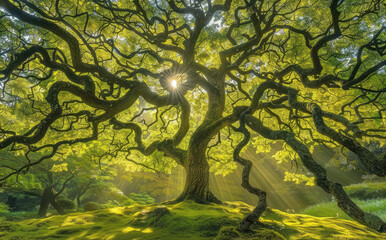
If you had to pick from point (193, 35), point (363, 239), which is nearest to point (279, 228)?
point (363, 239)

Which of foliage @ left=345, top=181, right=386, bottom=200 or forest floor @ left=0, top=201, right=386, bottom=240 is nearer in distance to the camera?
forest floor @ left=0, top=201, right=386, bottom=240

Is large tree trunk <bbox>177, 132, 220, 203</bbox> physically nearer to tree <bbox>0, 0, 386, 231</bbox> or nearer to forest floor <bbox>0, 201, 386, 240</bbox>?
tree <bbox>0, 0, 386, 231</bbox>

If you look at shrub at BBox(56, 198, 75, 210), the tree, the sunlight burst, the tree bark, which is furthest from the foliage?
shrub at BBox(56, 198, 75, 210)

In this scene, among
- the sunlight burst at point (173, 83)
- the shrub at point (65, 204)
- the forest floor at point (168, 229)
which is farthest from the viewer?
the shrub at point (65, 204)

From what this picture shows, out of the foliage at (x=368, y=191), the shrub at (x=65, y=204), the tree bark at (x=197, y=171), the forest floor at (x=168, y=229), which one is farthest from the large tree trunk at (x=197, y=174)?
the foliage at (x=368, y=191)

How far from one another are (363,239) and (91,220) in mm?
5805

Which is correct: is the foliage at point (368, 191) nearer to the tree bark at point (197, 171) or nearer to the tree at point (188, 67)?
the tree at point (188, 67)

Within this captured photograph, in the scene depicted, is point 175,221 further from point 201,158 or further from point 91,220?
point 201,158

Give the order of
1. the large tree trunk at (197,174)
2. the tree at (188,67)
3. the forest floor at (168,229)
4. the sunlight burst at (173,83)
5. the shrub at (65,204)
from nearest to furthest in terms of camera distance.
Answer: the forest floor at (168,229)
the tree at (188,67)
the large tree trunk at (197,174)
the sunlight burst at (173,83)
the shrub at (65,204)

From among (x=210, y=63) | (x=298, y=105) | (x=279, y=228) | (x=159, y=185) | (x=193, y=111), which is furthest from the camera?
(x=159, y=185)

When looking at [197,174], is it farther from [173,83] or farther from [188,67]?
[188,67]

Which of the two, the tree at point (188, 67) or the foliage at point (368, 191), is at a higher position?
the tree at point (188, 67)

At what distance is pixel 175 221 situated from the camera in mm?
3967

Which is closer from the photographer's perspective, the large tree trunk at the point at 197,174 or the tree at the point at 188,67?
the tree at the point at 188,67
